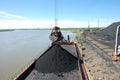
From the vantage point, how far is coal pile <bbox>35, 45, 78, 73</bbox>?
15078 mm

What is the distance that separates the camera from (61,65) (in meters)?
15.4

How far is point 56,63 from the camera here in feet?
51.1

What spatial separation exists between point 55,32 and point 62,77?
112 feet

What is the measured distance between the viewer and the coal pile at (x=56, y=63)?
15078 millimetres

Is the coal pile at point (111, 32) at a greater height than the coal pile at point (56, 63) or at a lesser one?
greater

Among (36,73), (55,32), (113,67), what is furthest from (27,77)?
(55,32)

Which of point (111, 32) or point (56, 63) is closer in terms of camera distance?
point (56, 63)

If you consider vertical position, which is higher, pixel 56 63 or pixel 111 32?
pixel 111 32

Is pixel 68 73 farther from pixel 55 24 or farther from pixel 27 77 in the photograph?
pixel 55 24

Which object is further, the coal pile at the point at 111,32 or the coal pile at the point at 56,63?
the coal pile at the point at 111,32

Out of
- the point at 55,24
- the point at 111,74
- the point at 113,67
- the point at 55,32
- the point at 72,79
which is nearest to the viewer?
the point at 72,79

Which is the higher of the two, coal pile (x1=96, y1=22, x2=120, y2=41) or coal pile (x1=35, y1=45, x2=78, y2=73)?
coal pile (x1=96, y1=22, x2=120, y2=41)

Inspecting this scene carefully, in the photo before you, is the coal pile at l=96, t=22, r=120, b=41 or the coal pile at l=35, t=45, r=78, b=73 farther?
the coal pile at l=96, t=22, r=120, b=41

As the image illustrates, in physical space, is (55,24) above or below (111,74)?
above
